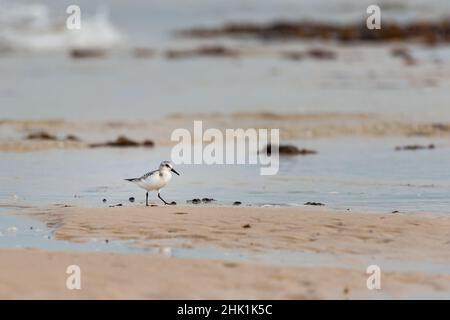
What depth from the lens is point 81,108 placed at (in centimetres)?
2264

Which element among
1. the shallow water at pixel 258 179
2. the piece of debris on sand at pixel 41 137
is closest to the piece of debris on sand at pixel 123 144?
the shallow water at pixel 258 179

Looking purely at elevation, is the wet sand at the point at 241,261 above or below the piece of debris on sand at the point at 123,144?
below

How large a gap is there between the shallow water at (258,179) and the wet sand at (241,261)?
894 millimetres

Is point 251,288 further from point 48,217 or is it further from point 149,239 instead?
point 48,217

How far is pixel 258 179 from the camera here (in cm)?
1490

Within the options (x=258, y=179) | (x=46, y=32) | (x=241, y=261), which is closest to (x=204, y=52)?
(x=46, y=32)

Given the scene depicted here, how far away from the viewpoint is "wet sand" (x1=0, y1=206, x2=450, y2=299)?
903 centimetres

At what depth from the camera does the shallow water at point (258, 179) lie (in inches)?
523

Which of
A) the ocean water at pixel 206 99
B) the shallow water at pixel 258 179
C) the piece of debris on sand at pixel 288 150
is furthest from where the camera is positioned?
the piece of debris on sand at pixel 288 150

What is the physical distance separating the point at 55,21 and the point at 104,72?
12.3m

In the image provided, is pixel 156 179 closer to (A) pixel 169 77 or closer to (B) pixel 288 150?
(B) pixel 288 150

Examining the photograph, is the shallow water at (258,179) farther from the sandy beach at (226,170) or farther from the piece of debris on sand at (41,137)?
the piece of debris on sand at (41,137)

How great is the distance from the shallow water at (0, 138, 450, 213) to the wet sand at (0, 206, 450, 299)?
2.93ft
